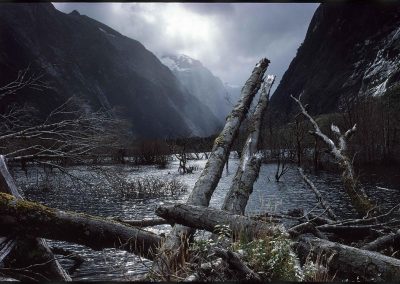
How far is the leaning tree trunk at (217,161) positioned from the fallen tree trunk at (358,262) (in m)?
1.90

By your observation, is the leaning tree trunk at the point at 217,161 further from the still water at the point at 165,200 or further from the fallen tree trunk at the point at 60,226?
the still water at the point at 165,200

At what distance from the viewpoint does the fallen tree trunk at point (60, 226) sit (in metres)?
5.43

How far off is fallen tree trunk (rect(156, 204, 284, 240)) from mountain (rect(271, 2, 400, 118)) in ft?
380

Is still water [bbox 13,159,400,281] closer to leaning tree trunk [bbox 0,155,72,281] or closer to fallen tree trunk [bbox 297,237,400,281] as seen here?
leaning tree trunk [bbox 0,155,72,281]

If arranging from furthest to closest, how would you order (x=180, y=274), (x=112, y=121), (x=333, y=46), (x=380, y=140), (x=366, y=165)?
(x=333, y=46), (x=380, y=140), (x=366, y=165), (x=112, y=121), (x=180, y=274)

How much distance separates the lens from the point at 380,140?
4903 cm

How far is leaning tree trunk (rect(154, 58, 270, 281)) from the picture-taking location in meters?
5.98

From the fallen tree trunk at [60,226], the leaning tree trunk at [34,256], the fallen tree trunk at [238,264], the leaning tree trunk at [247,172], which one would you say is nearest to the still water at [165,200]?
the leaning tree trunk at [247,172]

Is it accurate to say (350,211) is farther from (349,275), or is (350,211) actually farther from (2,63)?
(2,63)

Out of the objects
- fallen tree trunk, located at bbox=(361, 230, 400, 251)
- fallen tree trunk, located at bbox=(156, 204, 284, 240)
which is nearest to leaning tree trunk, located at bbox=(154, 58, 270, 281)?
fallen tree trunk, located at bbox=(156, 204, 284, 240)

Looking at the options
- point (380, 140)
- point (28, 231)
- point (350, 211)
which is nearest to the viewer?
point (28, 231)

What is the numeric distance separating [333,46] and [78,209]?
179349 millimetres

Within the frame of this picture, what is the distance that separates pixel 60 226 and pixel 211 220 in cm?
217

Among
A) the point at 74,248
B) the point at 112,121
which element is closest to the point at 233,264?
the point at 112,121
